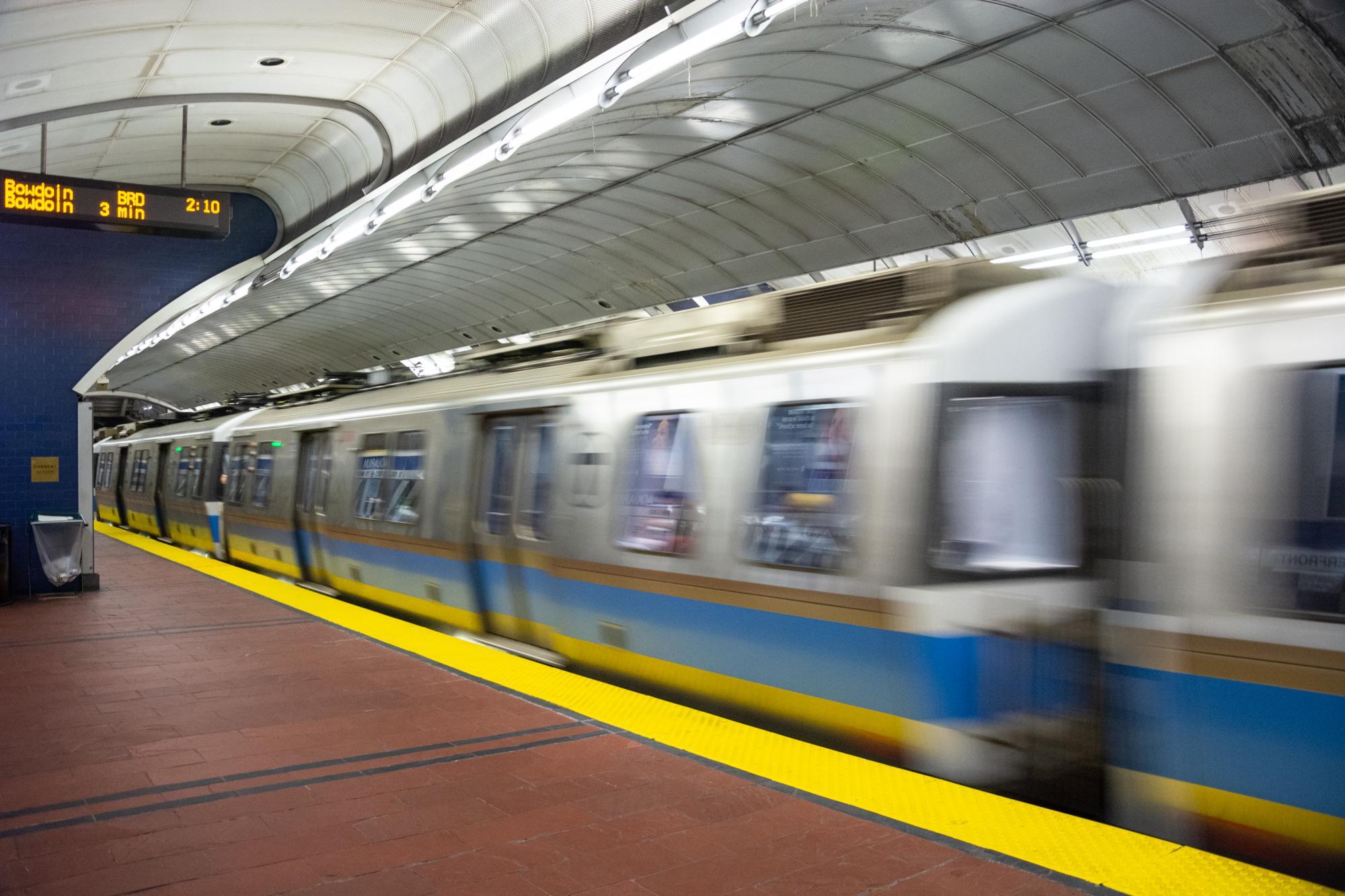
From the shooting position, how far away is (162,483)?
21094mm

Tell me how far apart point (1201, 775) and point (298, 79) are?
10819 mm

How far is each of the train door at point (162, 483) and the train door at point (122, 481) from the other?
3.57 metres

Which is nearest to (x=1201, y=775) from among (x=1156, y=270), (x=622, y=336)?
(x=622, y=336)

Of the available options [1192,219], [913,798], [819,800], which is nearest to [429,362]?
[1192,219]

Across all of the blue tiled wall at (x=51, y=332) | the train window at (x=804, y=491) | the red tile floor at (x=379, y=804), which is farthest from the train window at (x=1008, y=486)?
the blue tiled wall at (x=51, y=332)

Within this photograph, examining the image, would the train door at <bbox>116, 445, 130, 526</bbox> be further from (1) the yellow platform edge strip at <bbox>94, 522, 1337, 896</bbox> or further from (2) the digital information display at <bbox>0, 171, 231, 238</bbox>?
(1) the yellow platform edge strip at <bbox>94, 522, 1337, 896</bbox>

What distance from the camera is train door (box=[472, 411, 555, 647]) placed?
829cm

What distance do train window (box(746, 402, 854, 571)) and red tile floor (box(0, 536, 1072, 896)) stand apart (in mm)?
1269

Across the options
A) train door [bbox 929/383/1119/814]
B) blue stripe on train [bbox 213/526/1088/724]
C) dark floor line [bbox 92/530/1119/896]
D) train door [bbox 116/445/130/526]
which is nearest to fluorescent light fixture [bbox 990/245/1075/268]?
blue stripe on train [bbox 213/526/1088/724]

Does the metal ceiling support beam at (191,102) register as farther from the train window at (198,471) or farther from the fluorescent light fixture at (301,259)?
the train window at (198,471)

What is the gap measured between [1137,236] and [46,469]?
15169 mm

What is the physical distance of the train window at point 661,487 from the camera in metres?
6.59

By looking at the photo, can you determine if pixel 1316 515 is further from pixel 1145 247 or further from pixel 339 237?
pixel 1145 247

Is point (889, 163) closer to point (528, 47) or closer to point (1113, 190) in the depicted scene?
point (1113, 190)
